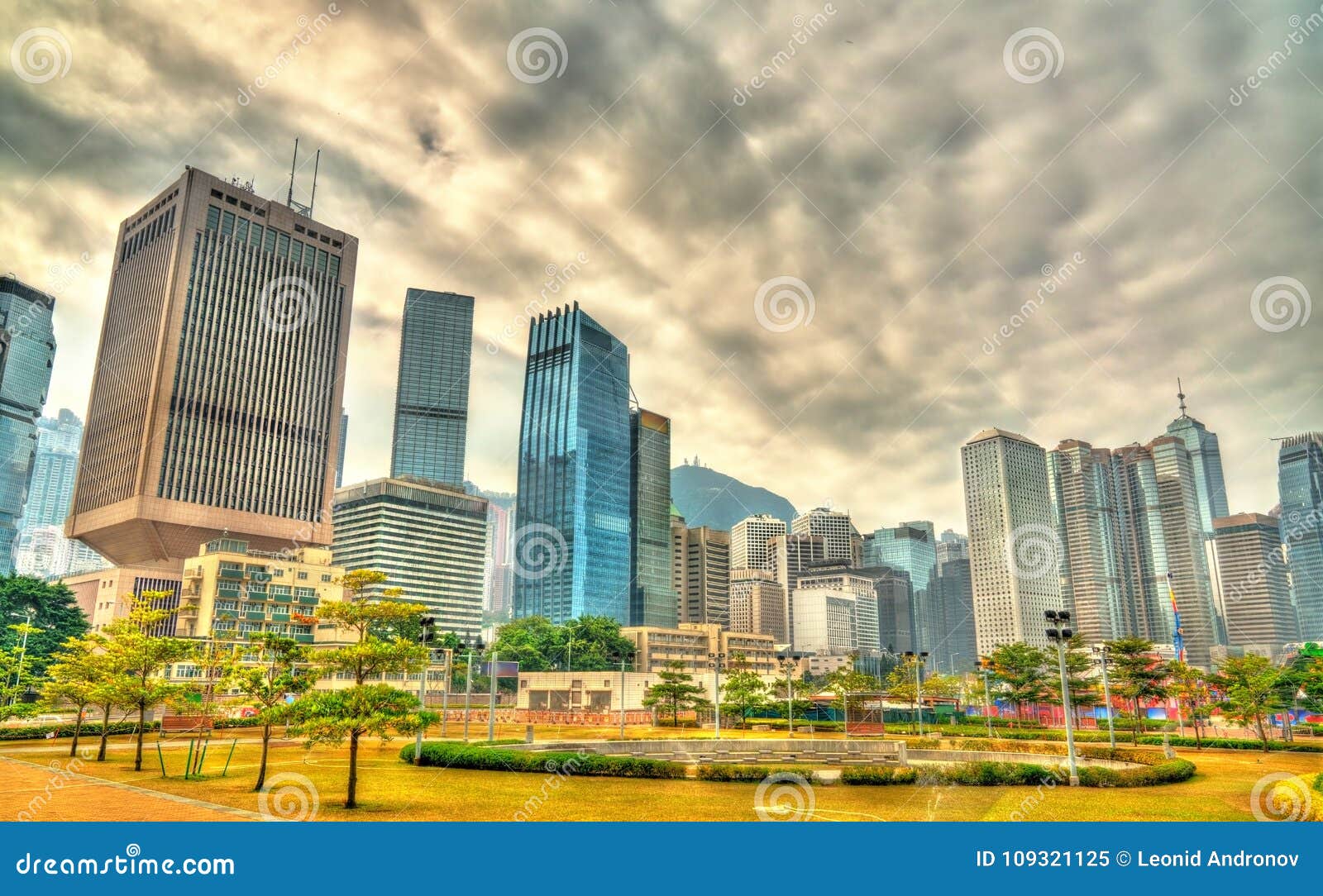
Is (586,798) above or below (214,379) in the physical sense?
below

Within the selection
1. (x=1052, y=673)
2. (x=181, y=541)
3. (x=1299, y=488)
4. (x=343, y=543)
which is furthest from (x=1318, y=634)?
(x=181, y=541)

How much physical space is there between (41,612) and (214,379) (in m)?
36.4

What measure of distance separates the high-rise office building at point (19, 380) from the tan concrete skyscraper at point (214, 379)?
7437 centimetres

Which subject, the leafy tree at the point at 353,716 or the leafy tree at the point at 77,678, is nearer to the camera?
the leafy tree at the point at 353,716

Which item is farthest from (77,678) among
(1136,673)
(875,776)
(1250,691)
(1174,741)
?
(1174,741)

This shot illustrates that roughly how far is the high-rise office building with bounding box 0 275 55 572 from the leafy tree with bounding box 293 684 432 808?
17924 centimetres

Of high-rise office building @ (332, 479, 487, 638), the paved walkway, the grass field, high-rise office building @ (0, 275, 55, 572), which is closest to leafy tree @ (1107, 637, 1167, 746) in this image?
the grass field

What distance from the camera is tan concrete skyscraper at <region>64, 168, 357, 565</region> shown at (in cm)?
9738

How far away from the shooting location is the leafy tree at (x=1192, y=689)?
46281mm

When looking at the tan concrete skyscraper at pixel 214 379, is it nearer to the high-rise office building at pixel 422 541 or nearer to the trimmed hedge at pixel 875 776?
the high-rise office building at pixel 422 541

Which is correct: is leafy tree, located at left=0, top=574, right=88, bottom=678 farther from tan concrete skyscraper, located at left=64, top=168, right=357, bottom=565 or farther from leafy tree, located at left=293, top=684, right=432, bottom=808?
leafy tree, located at left=293, top=684, right=432, bottom=808

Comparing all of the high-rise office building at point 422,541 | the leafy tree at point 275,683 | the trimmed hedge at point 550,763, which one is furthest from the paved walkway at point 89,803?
the high-rise office building at point 422,541

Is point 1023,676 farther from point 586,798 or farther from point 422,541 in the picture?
point 422,541

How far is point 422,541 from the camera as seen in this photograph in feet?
567
